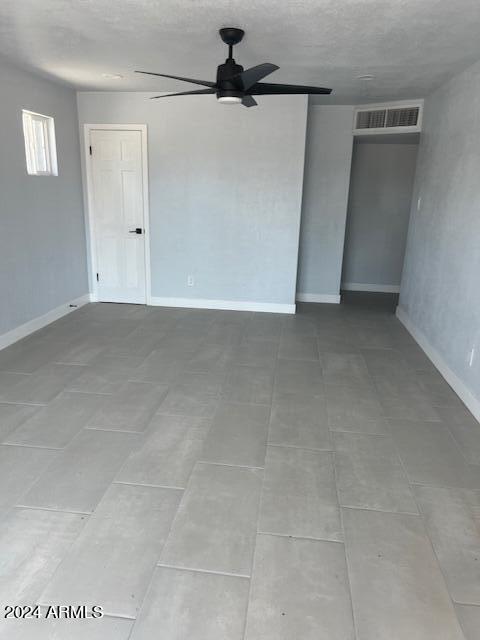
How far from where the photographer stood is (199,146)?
542 cm

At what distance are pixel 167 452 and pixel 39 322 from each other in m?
2.97

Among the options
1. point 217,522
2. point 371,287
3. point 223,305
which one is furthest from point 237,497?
point 371,287

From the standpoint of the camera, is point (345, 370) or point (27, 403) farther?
point (345, 370)

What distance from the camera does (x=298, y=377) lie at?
12.4 feet

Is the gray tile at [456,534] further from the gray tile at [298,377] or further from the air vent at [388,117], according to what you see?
the air vent at [388,117]

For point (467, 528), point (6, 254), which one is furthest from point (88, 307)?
point (467, 528)

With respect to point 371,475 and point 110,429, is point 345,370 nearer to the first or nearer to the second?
point 371,475

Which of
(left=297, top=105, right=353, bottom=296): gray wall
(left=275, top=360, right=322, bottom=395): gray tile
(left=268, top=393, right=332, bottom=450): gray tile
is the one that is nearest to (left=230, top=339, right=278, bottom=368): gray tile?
(left=275, top=360, right=322, bottom=395): gray tile

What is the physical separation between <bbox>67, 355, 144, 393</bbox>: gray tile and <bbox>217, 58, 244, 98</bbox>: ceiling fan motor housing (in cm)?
227

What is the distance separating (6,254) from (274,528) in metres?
3.65

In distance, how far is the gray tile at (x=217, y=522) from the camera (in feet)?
6.08

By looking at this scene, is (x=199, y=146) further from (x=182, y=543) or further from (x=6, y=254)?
(x=182, y=543)

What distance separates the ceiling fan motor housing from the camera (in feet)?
9.52

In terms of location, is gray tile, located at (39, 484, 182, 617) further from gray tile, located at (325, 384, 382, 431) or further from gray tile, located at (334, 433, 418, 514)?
gray tile, located at (325, 384, 382, 431)
